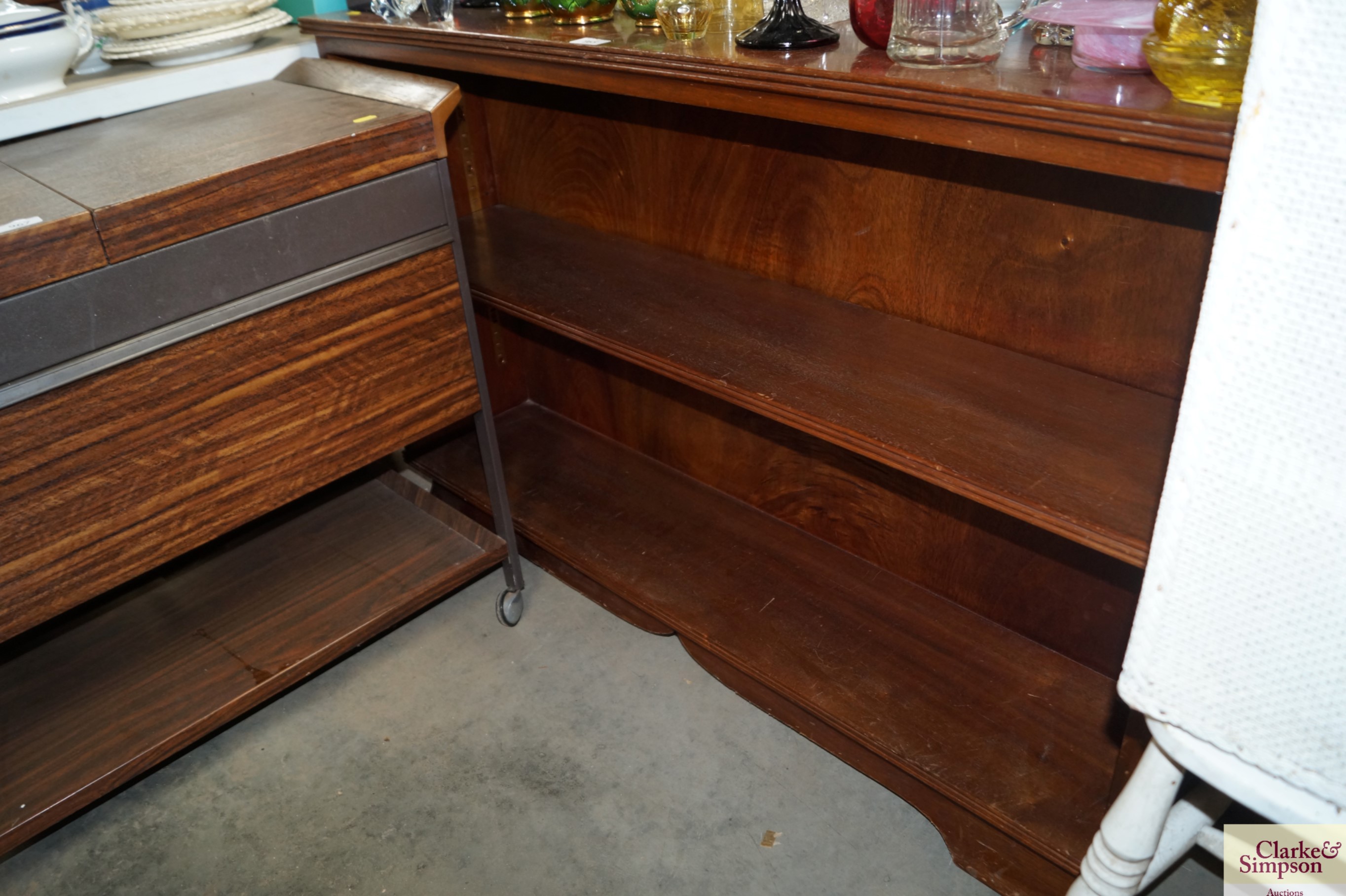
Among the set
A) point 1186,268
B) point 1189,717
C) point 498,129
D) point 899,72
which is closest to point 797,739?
Result: point 1189,717

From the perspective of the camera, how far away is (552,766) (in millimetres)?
1446

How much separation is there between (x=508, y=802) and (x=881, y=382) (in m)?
0.80

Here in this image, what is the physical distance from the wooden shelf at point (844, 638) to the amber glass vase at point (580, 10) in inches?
32.2

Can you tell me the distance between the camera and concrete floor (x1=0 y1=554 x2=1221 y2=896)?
4.21 feet

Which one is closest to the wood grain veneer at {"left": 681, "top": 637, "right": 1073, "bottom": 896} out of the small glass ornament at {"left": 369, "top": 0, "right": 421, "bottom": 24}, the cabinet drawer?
the cabinet drawer

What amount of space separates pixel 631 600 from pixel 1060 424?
30.1 inches

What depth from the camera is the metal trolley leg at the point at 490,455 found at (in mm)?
1381

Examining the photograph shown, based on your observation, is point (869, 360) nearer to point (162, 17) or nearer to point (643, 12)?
point (643, 12)

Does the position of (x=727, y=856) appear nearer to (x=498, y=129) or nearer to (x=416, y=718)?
(x=416, y=718)

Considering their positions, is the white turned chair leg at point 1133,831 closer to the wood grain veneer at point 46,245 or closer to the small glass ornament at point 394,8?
the wood grain veneer at point 46,245

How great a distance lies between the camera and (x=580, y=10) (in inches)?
55.4

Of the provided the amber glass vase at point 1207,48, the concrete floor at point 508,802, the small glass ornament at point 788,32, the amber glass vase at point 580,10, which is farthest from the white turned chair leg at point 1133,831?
the amber glass vase at point 580,10

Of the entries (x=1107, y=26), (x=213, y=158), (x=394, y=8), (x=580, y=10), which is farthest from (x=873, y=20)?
(x=394, y=8)

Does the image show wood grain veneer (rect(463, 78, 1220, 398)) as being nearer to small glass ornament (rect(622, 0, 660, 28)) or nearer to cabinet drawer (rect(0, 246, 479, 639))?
small glass ornament (rect(622, 0, 660, 28))
